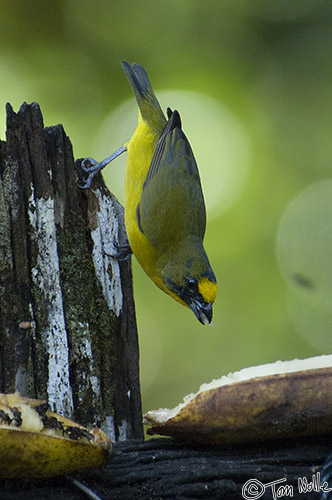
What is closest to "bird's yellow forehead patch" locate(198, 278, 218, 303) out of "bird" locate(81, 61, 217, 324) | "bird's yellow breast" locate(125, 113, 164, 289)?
"bird" locate(81, 61, 217, 324)

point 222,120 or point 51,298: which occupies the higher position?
point 222,120

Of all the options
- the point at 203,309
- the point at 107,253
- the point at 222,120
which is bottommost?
the point at 107,253

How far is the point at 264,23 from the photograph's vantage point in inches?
197

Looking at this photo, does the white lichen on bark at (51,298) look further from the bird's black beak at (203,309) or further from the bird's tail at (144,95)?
the bird's tail at (144,95)

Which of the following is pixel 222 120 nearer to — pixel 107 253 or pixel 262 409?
pixel 107 253

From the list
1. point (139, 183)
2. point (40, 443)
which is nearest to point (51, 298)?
point (40, 443)

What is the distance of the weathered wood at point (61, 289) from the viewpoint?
2.47 meters

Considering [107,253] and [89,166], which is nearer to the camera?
[107,253]

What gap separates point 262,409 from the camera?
1.81 meters

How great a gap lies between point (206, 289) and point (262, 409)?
7.86 ft

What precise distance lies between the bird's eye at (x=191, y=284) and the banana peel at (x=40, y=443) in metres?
2.47

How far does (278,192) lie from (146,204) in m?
1.18

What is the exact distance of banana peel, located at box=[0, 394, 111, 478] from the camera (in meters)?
1.63
